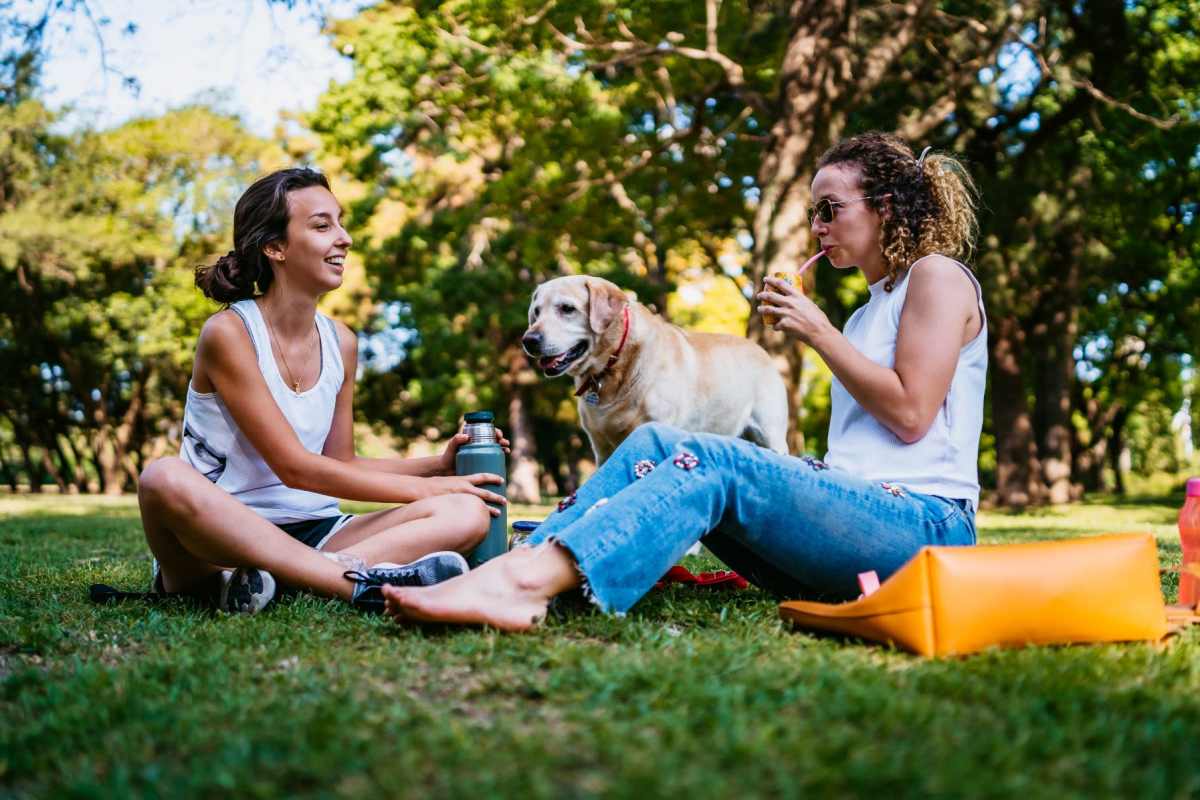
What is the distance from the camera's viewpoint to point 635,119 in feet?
58.4

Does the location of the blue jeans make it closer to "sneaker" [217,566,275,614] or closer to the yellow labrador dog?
"sneaker" [217,566,275,614]

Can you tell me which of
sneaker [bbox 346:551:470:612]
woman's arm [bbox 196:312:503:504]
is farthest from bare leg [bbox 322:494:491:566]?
sneaker [bbox 346:551:470:612]

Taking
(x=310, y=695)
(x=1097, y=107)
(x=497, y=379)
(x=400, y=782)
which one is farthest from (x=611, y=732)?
(x=497, y=379)

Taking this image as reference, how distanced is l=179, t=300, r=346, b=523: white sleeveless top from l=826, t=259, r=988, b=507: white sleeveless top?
2.15m

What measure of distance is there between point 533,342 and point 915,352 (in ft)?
11.0

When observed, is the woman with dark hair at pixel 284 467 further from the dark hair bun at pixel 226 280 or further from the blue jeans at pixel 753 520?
the blue jeans at pixel 753 520

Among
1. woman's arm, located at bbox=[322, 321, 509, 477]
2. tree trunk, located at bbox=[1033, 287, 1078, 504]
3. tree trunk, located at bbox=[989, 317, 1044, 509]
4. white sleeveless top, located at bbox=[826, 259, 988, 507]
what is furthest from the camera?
tree trunk, located at bbox=[1033, 287, 1078, 504]

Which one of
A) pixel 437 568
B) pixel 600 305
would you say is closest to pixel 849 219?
pixel 437 568

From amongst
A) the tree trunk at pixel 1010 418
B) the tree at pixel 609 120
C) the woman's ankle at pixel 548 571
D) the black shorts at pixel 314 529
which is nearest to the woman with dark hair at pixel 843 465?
the woman's ankle at pixel 548 571

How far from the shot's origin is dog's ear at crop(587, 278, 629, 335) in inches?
251

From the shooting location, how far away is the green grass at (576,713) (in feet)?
5.99

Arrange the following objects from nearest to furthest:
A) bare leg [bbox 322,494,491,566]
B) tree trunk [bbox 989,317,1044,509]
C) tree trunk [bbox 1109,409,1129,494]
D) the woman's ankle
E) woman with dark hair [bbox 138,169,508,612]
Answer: the woman's ankle < woman with dark hair [bbox 138,169,508,612] < bare leg [bbox 322,494,491,566] < tree trunk [bbox 989,317,1044,509] < tree trunk [bbox 1109,409,1129,494]

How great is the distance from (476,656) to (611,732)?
857 millimetres

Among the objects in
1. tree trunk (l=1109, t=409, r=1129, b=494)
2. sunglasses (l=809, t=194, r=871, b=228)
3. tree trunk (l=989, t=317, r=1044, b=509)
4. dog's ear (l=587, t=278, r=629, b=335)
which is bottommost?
tree trunk (l=1109, t=409, r=1129, b=494)
